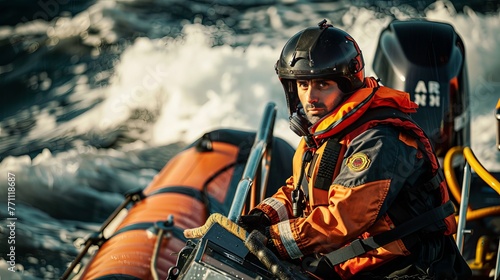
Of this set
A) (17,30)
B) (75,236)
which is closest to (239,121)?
(75,236)

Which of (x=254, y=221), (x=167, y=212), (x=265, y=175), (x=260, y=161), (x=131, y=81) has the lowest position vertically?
(x=131, y=81)

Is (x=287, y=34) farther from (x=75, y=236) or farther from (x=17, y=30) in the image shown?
(x=75, y=236)

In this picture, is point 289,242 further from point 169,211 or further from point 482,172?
point 169,211

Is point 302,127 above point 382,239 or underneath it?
above

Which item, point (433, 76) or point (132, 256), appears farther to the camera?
point (433, 76)

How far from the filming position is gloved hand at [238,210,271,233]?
2.91 meters

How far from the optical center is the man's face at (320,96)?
2809mm

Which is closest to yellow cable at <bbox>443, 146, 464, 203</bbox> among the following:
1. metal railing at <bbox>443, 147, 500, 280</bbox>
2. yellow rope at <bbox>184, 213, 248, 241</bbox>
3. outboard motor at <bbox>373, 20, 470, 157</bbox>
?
metal railing at <bbox>443, 147, 500, 280</bbox>

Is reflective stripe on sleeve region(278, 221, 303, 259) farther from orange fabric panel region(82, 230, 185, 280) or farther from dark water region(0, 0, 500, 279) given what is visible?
dark water region(0, 0, 500, 279)

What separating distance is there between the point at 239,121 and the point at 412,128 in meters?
6.64

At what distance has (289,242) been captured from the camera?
2.59 metres

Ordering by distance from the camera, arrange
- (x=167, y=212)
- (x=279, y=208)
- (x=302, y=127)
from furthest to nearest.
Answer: (x=167, y=212), (x=279, y=208), (x=302, y=127)

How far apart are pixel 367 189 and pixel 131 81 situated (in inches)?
321

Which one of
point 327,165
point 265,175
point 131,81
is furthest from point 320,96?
point 131,81
